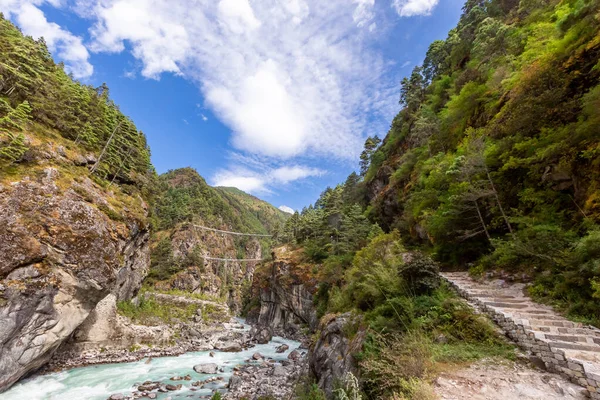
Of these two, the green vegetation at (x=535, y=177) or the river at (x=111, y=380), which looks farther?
the river at (x=111, y=380)

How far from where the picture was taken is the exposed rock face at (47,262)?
531 inches

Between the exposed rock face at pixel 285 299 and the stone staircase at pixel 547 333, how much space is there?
2640 centimetres

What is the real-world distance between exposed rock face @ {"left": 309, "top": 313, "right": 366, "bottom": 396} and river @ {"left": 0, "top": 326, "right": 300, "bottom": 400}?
956cm

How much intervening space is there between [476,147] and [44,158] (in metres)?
28.6

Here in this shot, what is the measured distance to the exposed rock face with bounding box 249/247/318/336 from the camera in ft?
121

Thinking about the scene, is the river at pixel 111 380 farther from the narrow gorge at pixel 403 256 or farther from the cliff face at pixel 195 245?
the cliff face at pixel 195 245

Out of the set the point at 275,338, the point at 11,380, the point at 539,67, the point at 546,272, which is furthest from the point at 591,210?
the point at 275,338

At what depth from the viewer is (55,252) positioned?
52.1ft

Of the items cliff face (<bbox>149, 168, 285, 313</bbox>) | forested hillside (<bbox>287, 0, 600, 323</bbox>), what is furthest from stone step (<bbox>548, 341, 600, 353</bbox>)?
cliff face (<bbox>149, 168, 285, 313</bbox>)

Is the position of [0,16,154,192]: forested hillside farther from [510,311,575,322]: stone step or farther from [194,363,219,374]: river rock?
[510,311,575,322]: stone step

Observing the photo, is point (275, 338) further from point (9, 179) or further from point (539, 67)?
point (539, 67)

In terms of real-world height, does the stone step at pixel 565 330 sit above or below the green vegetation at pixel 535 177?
below

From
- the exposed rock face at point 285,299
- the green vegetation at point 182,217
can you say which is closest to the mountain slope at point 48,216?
the green vegetation at point 182,217

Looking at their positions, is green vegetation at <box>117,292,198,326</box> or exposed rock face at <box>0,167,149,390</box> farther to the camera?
green vegetation at <box>117,292,198,326</box>
